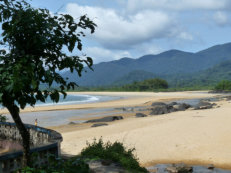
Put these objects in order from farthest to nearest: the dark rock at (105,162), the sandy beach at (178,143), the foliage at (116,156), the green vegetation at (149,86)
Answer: the green vegetation at (149,86) < the sandy beach at (178,143) < the foliage at (116,156) < the dark rock at (105,162)

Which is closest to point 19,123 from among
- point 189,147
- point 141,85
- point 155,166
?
point 155,166

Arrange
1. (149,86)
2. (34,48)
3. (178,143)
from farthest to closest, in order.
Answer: (149,86), (178,143), (34,48)

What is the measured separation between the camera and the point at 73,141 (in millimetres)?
17438

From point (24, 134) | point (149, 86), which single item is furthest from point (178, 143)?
point (149, 86)

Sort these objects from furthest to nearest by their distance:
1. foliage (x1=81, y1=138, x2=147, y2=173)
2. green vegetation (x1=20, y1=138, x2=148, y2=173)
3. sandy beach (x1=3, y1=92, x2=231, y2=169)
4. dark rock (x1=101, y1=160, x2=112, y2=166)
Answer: sandy beach (x1=3, y1=92, x2=231, y2=169) → foliage (x1=81, y1=138, x2=147, y2=173) → dark rock (x1=101, y1=160, x2=112, y2=166) → green vegetation (x1=20, y1=138, x2=148, y2=173)

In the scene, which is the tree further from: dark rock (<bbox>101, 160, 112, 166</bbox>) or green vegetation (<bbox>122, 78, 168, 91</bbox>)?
green vegetation (<bbox>122, 78, 168, 91</bbox>)

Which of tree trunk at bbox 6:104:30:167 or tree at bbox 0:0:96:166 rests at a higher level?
tree at bbox 0:0:96:166

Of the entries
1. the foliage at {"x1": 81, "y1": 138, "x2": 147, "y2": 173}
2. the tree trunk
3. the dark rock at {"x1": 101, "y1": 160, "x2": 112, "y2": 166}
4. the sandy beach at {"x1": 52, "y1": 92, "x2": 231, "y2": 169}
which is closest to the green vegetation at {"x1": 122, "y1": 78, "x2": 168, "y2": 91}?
the sandy beach at {"x1": 52, "y1": 92, "x2": 231, "y2": 169}

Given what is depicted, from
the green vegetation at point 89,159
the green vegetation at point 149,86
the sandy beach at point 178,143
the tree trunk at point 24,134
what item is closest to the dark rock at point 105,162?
the green vegetation at point 89,159

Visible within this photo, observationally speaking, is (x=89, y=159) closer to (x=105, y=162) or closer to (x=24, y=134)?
(x=105, y=162)

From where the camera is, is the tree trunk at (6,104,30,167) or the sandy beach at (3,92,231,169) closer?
the tree trunk at (6,104,30,167)

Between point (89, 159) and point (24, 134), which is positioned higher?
point (24, 134)

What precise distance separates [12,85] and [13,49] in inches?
41.9

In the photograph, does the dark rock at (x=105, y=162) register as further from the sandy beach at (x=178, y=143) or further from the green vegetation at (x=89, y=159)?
the sandy beach at (x=178, y=143)
